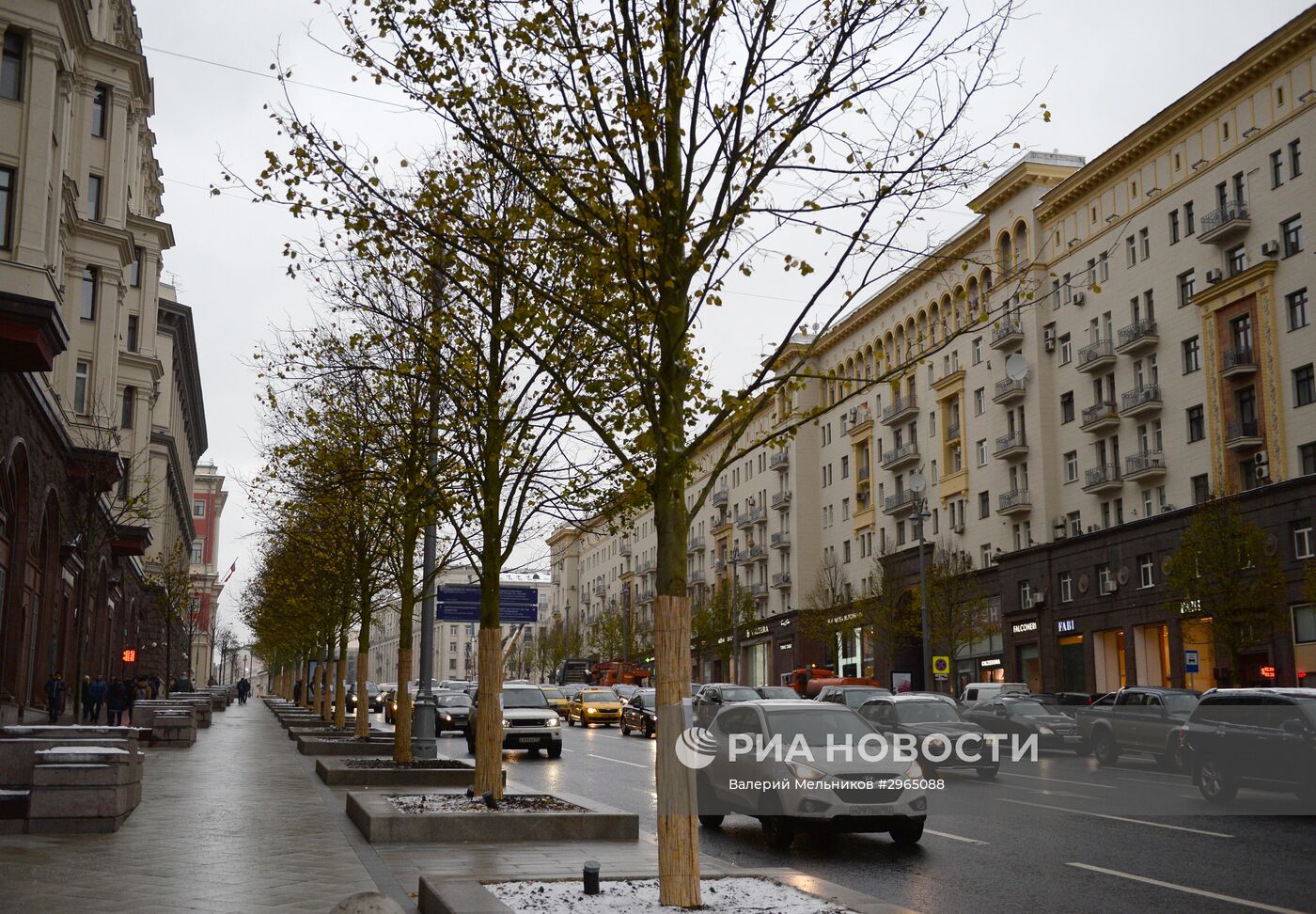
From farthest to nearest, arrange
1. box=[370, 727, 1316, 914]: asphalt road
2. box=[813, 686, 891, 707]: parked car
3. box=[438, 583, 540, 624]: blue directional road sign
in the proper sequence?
box=[813, 686, 891, 707]: parked car
box=[438, 583, 540, 624]: blue directional road sign
box=[370, 727, 1316, 914]: asphalt road

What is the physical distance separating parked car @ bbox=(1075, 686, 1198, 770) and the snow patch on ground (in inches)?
810

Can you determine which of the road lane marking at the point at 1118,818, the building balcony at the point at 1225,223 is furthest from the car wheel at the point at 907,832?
the building balcony at the point at 1225,223

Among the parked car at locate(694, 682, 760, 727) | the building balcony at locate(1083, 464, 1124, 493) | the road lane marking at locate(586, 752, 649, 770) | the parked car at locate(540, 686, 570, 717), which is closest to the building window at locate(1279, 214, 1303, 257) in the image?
the building balcony at locate(1083, 464, 1124, 493)

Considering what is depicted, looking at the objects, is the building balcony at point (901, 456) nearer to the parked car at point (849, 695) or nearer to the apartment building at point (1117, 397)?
the apartment building at point (1117, 397)

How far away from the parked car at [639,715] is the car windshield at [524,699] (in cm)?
818

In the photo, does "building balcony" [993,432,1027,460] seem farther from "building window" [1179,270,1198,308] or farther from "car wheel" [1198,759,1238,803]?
"car wheel" [1198,759,1238,803]

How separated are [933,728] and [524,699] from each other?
42.8ft

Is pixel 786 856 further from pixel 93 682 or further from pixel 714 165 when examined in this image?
pixel 93 682

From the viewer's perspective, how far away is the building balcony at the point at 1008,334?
59.8 metres

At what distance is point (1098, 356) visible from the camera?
53.2 meters

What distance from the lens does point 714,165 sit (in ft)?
30.8

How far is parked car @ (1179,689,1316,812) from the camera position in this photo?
58.7 ft

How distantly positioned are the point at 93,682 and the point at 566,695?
23580 millimetres

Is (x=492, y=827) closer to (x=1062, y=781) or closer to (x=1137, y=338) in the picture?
(x=1062, y=781)
